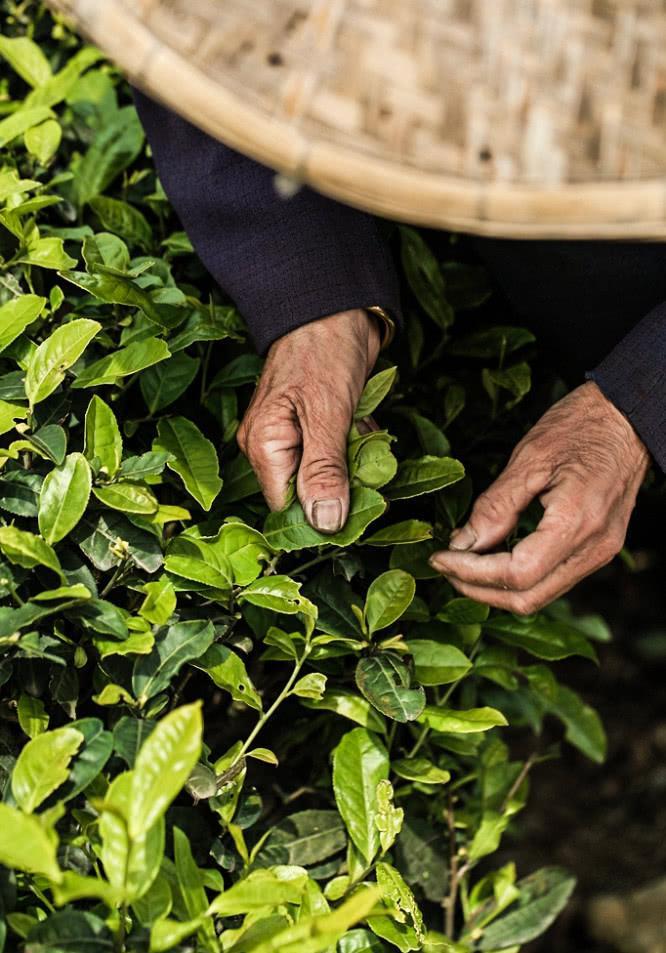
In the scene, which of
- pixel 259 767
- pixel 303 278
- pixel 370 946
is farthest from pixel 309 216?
pixel 370 946

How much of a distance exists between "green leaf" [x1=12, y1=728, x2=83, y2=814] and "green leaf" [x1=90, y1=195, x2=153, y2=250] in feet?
2.07

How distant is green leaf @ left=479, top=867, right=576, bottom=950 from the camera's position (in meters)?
1.15

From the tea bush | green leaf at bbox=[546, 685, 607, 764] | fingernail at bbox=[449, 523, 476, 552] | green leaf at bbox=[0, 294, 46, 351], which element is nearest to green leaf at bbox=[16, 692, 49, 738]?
the tea bush

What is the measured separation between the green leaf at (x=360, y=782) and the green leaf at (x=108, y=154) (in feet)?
2.31

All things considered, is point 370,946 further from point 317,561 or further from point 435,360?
point 435,360

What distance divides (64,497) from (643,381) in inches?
23.7

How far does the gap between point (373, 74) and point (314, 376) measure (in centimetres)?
41

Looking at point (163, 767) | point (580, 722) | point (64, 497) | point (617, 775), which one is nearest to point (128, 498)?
point (64, 497)

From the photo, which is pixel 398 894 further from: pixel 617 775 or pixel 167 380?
pixel 617 775

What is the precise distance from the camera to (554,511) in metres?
0.99

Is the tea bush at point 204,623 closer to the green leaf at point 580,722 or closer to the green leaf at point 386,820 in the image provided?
the green leaf at point 386,820

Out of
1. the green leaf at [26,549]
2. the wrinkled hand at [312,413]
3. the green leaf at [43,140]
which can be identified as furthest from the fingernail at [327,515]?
the green leaf at [43,140]

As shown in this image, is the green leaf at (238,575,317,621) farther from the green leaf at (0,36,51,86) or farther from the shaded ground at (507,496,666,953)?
the shaded ground at (507,496,666,953)

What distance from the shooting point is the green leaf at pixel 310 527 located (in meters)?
0.91
